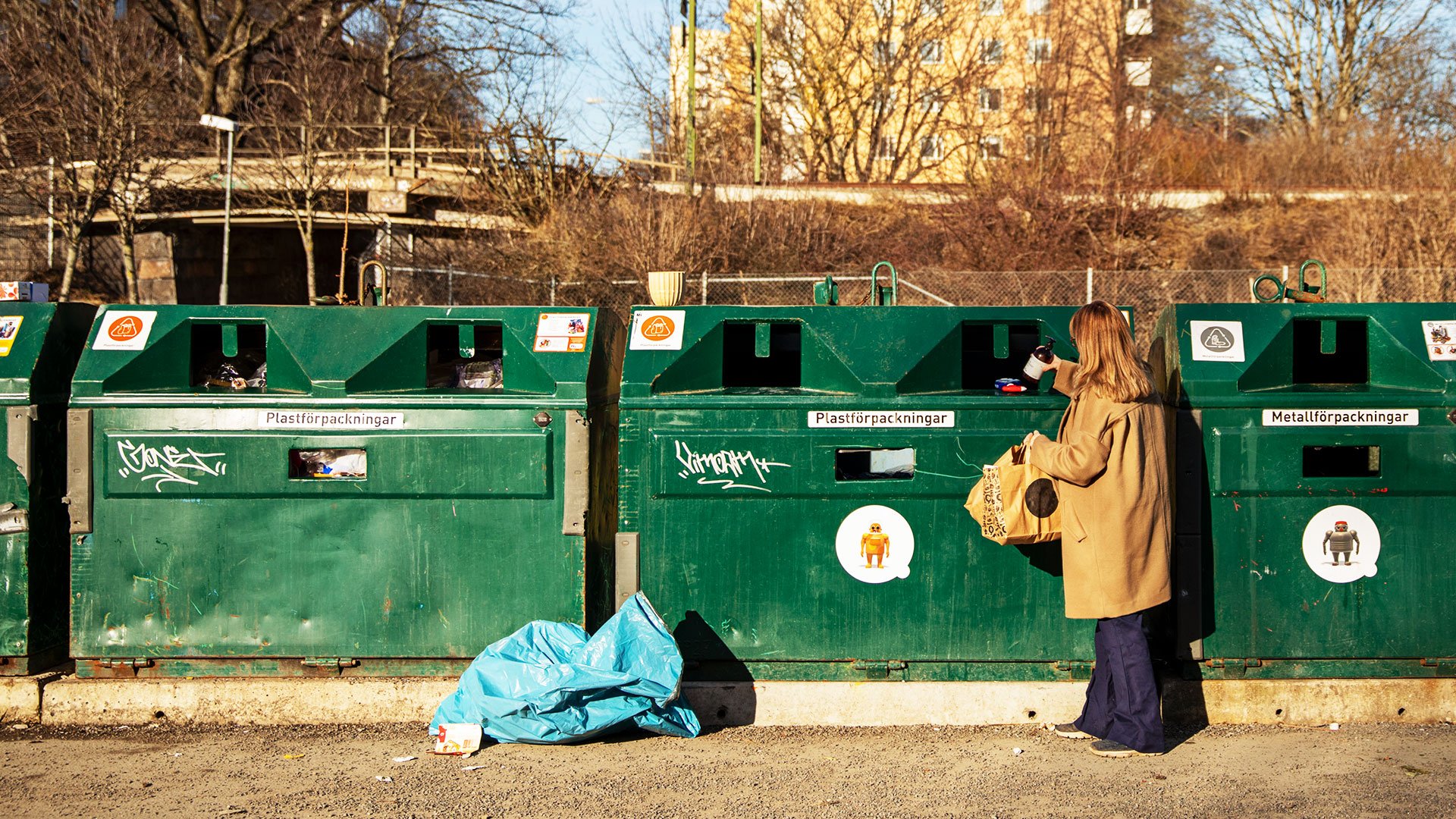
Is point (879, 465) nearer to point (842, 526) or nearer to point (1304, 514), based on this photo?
point (842, 526)

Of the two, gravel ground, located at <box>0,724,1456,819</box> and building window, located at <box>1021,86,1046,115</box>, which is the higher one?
building window, located at <box>1021,86,1046,115</box>

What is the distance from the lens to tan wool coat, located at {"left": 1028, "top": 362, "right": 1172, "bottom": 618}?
375cm

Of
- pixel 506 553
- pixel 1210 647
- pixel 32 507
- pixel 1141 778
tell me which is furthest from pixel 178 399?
pixel 1210 647

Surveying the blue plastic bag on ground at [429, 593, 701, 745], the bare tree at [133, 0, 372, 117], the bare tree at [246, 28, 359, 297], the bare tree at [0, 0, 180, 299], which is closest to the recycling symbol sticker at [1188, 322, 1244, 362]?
the blue plastic bag on ground at [429, 593, 701, 745]

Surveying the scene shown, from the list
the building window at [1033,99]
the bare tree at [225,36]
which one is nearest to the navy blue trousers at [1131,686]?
the building window at [1033,99]

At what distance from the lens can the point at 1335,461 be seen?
454 cm

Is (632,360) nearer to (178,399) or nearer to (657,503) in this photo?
(657,503)

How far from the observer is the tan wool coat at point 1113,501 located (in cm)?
375

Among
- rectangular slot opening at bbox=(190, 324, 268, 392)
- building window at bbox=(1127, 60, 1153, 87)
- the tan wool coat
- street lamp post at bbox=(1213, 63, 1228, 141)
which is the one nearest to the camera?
the tan wool coat

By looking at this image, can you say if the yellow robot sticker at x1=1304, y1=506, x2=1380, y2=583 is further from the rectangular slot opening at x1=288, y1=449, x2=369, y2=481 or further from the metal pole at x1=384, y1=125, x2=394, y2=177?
the metal pole at x1=384, y1=125, x2=394, y2=177

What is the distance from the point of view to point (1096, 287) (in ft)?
48.7

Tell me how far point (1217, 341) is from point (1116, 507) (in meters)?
0.84

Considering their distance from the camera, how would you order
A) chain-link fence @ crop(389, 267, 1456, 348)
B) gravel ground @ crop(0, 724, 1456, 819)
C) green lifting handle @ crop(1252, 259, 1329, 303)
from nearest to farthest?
gravel ground @ crop(0, 724, 1456, 819), green lifting handle @ crop(1252, 259, 1329, 303), chain-link fence @ crop(389, 267, 1456, 348)

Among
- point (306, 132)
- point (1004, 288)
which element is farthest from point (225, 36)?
point (1004, 288)
